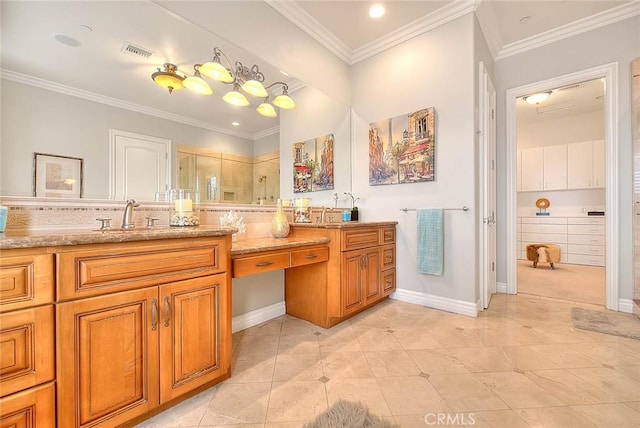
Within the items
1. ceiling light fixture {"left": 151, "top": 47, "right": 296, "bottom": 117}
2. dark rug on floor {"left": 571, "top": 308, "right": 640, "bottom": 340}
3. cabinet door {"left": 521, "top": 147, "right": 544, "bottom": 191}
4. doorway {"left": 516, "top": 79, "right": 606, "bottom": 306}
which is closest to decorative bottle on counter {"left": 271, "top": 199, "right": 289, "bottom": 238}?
ceiling light fixture {"left": 151, "top": 47, "right": 296, "bottom": 117}

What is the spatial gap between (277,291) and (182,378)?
1277mm

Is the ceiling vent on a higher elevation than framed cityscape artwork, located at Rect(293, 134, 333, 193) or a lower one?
higher

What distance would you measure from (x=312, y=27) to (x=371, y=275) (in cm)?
261

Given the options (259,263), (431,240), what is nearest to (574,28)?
(431,240)

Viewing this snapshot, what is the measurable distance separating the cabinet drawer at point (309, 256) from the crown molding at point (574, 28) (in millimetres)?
3359

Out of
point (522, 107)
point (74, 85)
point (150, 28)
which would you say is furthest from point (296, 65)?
point (522, 107)

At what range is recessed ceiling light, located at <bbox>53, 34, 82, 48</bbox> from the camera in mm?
1361

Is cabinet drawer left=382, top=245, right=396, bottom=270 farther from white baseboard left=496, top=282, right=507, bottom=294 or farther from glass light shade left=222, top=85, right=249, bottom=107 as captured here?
glass light shade left=222, top=85, right=249, bottom=107

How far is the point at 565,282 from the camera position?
361cm

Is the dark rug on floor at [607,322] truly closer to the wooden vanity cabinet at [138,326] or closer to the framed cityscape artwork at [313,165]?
the framed cityscape artwork at [313,165]

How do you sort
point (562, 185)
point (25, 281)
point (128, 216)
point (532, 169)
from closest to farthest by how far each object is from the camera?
point (25, 281)
point (128, 216)
point (562, 185)
point (532, 169)

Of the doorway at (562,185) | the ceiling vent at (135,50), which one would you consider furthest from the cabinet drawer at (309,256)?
the doorway at (562,185)

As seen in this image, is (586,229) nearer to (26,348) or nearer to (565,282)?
(565,282)

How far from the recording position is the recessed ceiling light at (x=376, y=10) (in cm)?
250
